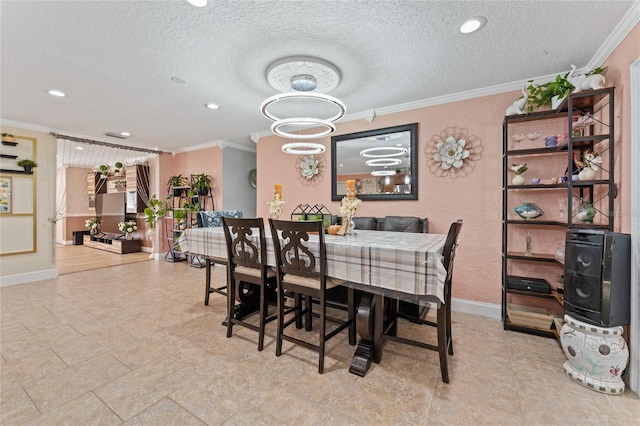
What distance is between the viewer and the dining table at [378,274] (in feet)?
5.15

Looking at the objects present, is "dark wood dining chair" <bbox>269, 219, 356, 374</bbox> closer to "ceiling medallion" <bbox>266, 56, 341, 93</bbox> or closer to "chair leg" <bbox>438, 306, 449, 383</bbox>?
"chair leg" <bbox>438, 306, 449, 383</bbox>

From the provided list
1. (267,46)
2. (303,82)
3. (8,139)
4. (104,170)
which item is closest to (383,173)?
(303,82)

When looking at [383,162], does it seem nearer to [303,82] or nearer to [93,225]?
[303,82]

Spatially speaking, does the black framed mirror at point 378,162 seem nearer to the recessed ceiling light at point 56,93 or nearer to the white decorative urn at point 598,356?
the white decorative urn at point 598,356

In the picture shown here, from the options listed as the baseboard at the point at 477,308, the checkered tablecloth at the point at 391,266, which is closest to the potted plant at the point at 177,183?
the checkered tablecloth at the point at 391,266

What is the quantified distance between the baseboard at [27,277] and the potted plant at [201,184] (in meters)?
2.58

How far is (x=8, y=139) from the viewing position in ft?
13.1

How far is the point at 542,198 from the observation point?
2680 mm

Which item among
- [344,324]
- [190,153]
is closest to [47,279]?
[190,153]

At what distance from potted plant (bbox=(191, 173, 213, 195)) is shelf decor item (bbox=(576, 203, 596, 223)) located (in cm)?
555

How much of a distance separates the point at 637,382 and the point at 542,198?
1.59 meters

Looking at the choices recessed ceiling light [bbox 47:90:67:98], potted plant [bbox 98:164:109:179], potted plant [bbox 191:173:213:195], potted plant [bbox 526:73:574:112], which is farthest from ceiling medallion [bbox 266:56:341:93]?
potted plant [bbox 98:164:109:179]

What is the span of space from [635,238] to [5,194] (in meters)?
7.10

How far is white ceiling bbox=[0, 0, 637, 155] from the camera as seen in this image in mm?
1759
